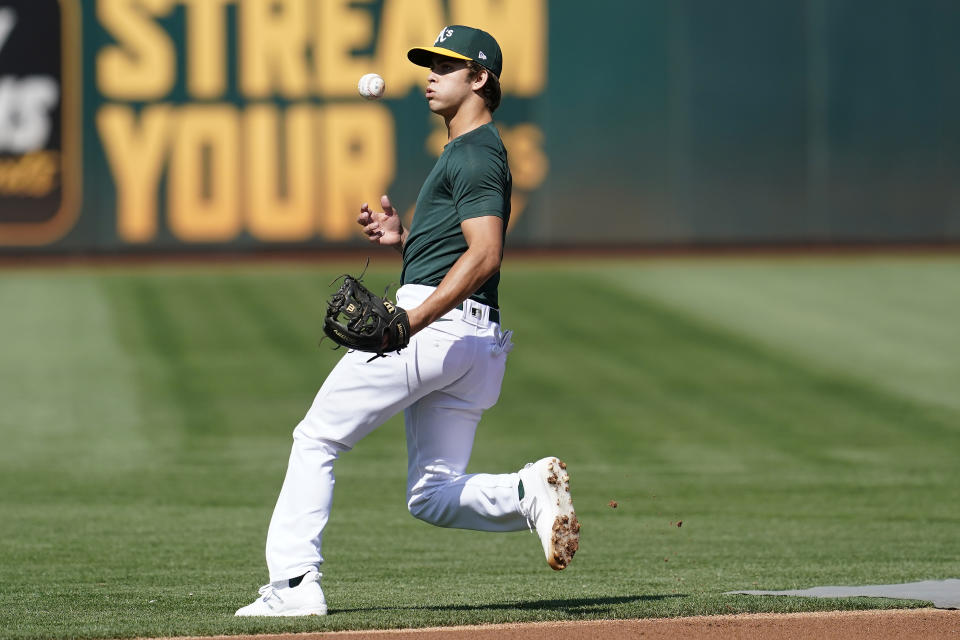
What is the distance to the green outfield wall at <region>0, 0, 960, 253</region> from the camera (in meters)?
21.4

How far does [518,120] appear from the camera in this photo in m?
21.8

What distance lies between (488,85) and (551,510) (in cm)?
167

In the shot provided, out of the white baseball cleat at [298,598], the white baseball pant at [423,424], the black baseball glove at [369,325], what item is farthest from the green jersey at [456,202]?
the white baseball cleat at [298,598]

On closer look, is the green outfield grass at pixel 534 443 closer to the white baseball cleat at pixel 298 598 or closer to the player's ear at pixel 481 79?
the white baseball cleat at pixel 298 598

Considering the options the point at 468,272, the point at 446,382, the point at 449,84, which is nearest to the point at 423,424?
the point at 446,382

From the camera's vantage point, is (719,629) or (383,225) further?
(383,225)

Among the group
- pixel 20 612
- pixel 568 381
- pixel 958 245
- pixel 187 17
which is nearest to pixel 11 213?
pixel 187 17

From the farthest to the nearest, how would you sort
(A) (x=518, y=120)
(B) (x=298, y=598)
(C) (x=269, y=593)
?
1. (A) (x=518, y=120)
2. (C) (x=269, y=593)
3. (B) (x=298, y=598)

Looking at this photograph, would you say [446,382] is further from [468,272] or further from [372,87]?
[372,87]

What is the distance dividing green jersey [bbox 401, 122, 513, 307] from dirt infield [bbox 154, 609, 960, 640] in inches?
49.5

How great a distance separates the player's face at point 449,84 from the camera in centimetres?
619

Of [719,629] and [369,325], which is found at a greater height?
[369,325]

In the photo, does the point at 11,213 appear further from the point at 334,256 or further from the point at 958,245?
the point at 958,245

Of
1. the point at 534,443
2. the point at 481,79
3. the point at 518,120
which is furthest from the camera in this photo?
the point at 518,120
